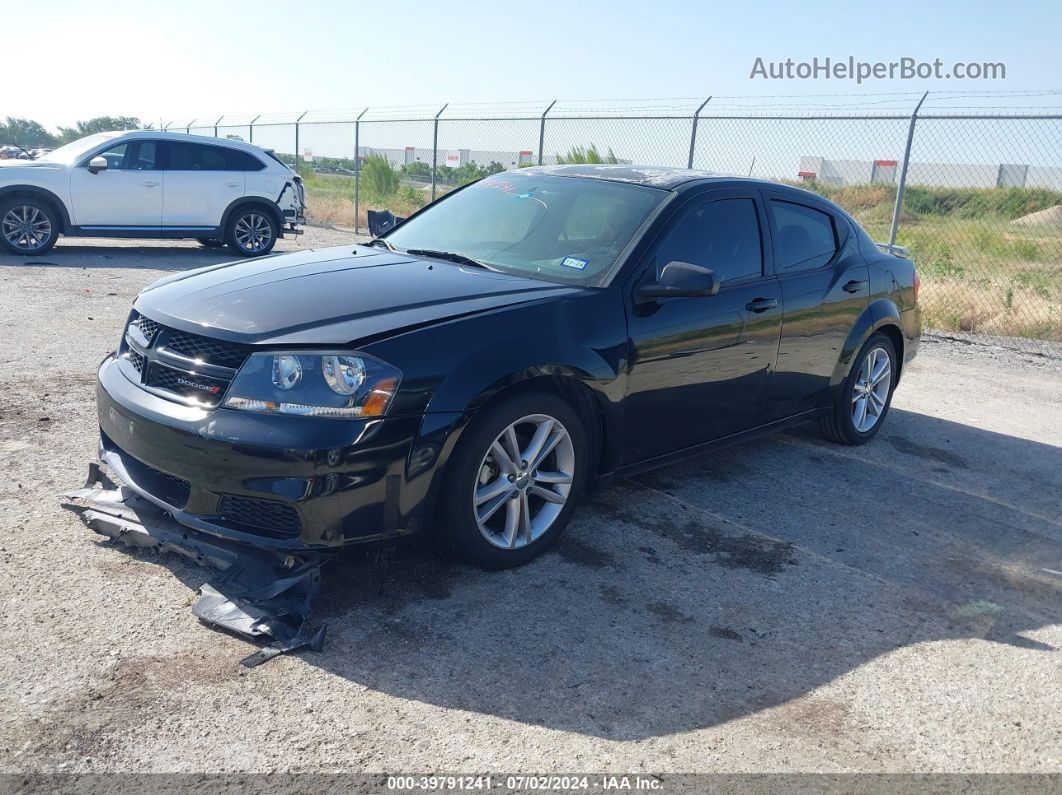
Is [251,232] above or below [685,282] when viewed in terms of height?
below

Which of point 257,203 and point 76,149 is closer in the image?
point 76,149

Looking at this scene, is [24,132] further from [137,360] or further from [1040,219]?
[137,360]

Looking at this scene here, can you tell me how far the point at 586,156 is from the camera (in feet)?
49.9

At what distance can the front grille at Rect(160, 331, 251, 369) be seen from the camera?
346cm

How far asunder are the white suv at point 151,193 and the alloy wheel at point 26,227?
0.01 metres

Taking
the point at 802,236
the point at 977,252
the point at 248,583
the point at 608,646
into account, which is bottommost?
the point at 608,646

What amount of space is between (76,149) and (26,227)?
1336mm

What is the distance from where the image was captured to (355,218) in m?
19.7

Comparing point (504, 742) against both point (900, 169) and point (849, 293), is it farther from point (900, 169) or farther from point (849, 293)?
point (900, 169)

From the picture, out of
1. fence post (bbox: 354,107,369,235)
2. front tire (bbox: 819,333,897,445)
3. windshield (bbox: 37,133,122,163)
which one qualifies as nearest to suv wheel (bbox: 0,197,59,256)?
windshield (bbox: 37,133,122,163)

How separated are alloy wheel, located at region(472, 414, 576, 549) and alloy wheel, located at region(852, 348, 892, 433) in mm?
2719

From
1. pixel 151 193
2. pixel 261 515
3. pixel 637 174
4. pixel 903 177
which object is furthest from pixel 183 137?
pixel 261 515

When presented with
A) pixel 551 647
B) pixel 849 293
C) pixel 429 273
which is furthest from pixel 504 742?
pixel 849 293

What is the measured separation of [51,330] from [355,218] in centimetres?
1210
